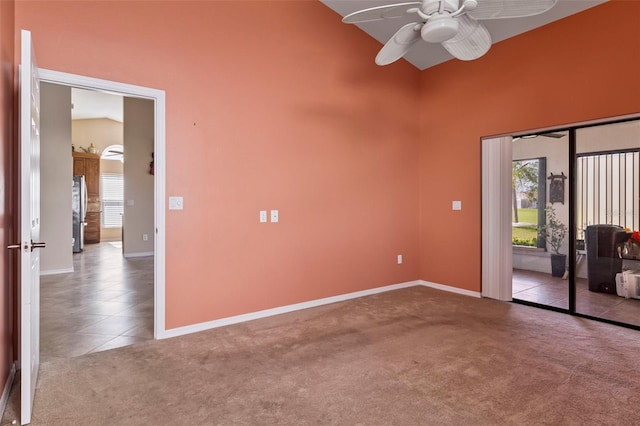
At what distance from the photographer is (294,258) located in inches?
158

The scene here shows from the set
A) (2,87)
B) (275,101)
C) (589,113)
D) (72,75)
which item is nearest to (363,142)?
(275,101)

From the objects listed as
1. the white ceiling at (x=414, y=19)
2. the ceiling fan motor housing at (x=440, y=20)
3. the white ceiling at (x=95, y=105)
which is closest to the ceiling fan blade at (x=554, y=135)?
the white ceiling at (x=414, y=19)

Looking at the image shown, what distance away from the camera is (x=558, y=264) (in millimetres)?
4180

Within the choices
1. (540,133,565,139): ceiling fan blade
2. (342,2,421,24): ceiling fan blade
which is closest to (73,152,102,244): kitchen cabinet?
(342,2,421,24): ceiling fan blade

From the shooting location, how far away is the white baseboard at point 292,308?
3.26 meters

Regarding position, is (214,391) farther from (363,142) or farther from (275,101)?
(363,142)

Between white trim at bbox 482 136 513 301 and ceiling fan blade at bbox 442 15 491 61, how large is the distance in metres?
2.06

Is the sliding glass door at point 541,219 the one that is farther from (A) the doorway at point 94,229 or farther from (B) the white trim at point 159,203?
(A) the doorway at point 94,229

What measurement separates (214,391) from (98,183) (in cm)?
960

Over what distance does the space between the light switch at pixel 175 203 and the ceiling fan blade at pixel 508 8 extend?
266cm

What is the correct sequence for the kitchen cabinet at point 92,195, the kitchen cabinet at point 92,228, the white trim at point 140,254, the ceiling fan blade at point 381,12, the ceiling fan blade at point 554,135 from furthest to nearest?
the kitchen cabinet at point 92,228 < the kitchen cabinet at point 92,195 < the white trim at point 140,254 < the ceiling fan blade at point 554,135 < the ceiling fan blade at point 381,12

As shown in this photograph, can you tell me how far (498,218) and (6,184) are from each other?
472 cm

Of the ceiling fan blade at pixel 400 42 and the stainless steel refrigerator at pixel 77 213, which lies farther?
the stainless steel refrigerator at pixel 77 213

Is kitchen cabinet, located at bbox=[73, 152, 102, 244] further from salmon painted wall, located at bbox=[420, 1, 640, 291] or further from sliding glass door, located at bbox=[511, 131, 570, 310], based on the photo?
sliding glass door, located at bbox=[511, 131, 570, 310]
